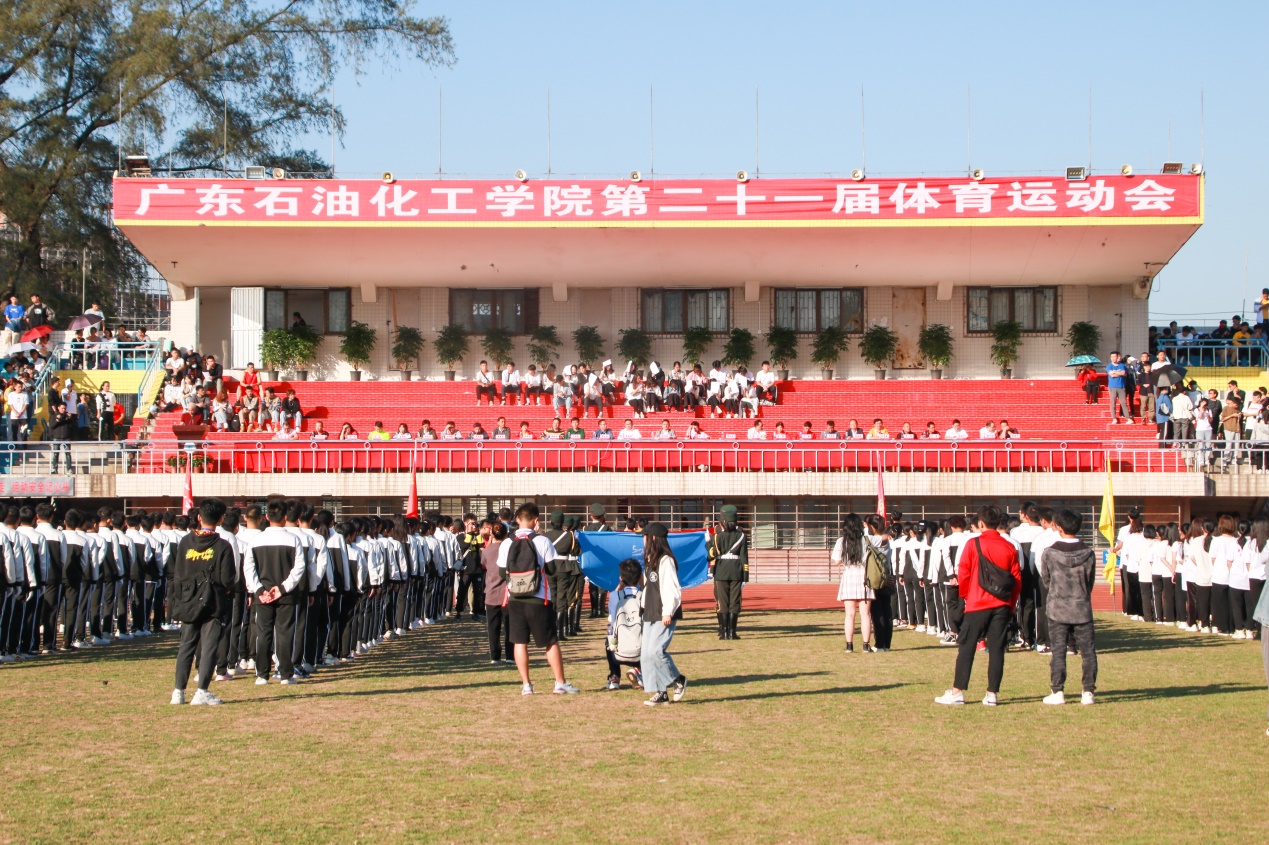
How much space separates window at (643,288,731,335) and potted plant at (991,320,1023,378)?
7.11 m

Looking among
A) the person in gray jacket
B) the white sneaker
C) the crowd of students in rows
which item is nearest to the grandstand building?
the crowd of students in rows

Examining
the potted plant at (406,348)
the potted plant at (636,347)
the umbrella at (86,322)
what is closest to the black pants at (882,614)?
the potted plant at (636,347)

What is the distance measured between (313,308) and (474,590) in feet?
61.3

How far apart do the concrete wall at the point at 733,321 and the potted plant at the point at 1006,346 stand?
44 centimetres

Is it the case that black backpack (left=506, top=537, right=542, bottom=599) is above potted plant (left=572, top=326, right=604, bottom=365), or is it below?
below

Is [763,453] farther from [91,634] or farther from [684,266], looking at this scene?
[91,634]

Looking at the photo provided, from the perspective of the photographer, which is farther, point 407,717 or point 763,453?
point 763,453

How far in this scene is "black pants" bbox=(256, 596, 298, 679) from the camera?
1386cm

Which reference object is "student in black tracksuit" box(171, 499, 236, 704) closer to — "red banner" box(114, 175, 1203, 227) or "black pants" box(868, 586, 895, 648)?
"black pants" box(868, 586, 895, 648)

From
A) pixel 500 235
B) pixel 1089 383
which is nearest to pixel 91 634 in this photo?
pixel 500 235

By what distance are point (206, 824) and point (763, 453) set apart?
23.6 m

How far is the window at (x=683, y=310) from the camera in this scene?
3922cm

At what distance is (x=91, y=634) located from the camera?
60.3ft

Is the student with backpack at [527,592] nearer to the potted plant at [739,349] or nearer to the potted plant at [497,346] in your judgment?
the potted plant at [739,349]
